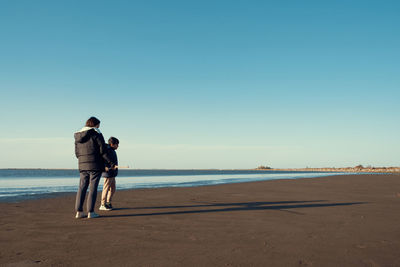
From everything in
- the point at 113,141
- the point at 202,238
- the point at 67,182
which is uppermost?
the point at 113,141

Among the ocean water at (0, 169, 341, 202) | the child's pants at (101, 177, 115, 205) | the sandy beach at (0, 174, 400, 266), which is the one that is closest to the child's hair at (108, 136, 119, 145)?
the child's pants at (101, 177, 115, 205)

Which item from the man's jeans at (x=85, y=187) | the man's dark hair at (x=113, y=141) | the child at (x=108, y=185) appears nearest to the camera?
the man's jeans at (x=85, y=187)

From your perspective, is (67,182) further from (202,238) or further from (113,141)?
(202,238)

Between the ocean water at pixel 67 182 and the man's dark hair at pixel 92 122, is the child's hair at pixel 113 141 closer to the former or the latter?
the man's dark hair at pixel 92 122

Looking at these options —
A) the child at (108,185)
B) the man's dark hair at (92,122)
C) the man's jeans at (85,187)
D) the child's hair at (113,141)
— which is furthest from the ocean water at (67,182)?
the man's dark hair at (92,122)

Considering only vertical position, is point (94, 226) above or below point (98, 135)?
below

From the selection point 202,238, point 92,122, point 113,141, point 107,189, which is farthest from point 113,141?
point 202,238

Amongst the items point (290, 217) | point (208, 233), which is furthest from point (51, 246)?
point (290, 217)

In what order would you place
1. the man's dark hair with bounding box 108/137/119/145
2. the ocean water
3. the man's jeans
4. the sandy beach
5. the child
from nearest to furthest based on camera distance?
1. the sandy beach
2. the man's jeans
3. the child
4. the man's dark hair with bounding box 108/137/119/145
5. the ocean water

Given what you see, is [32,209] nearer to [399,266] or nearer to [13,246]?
[13,246]

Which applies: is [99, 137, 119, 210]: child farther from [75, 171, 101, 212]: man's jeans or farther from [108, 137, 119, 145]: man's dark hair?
[75, 171, 101, 212]: man's jeans

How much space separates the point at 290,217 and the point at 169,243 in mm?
3564

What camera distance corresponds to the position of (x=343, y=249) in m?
4.20

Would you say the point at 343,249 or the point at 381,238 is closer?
the point at 343,249
